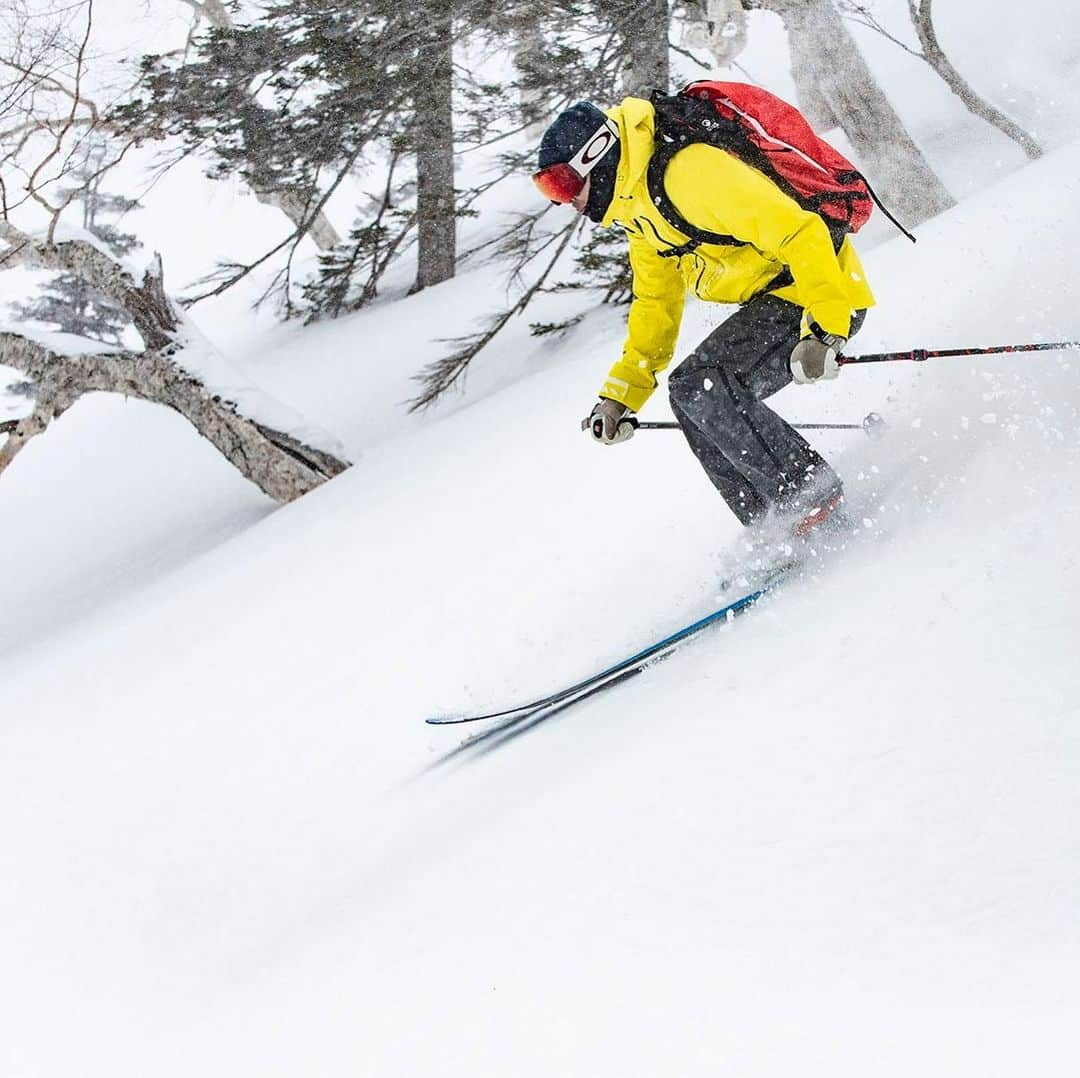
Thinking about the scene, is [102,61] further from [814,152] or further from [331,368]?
[814,152]

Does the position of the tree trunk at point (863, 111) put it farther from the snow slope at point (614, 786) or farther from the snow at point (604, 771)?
the snow slope at point (614, 786)

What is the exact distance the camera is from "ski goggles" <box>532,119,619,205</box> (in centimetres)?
319

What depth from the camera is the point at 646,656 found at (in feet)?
12.1

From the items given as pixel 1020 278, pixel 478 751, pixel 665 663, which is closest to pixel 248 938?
pixel 478 751

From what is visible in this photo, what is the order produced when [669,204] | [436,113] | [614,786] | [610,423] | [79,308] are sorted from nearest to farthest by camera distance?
[614,786]
[669,204]
[610,423]
[436,113]
[79,308]

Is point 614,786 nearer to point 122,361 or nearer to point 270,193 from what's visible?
point 122,361

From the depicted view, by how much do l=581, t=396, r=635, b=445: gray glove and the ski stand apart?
77 cm

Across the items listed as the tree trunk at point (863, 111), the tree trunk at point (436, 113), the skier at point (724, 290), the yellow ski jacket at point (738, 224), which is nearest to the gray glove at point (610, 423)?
the skier at point (724, 290)

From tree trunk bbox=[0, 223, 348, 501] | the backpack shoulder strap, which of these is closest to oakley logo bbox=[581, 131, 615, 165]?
the backpack shoulder strap

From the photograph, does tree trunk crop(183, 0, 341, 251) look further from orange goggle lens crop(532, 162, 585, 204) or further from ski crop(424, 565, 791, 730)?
ski crop(424, 565, 791, 730)

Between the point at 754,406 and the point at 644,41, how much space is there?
5.69m

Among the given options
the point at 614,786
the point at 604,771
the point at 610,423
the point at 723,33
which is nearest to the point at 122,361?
the point at 610,423

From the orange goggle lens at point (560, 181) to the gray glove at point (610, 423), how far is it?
0.94m

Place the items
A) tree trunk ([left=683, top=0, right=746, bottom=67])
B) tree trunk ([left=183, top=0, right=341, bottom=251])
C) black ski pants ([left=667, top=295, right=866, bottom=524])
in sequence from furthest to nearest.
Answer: tree trunk ([left=683, top=0, right=746, bottom=67]) < tree trunk ([left=183, top=0, right=341, bottom=251]) < black ski pants ([left=667, top=295, right=866, bottom=524])
